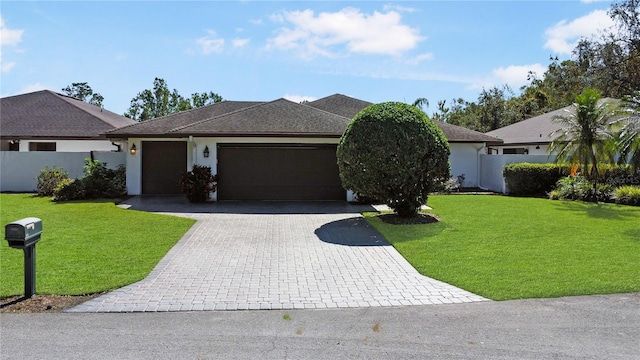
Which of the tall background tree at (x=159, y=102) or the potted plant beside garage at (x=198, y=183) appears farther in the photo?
the tall background tree at (x=159, y=102)

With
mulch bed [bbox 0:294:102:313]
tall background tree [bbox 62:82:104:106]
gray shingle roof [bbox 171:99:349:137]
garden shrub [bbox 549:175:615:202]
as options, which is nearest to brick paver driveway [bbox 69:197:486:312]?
mulch bed [bbox 0:294:102:313]

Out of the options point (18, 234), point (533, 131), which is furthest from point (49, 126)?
point (533, 131)

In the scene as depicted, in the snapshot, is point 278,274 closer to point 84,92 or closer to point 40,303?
point 40,303

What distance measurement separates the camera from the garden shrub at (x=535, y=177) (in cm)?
1859

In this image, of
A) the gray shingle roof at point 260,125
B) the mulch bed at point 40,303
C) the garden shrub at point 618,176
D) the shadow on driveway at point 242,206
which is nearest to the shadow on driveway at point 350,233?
the shadow on driveway at point 242,206

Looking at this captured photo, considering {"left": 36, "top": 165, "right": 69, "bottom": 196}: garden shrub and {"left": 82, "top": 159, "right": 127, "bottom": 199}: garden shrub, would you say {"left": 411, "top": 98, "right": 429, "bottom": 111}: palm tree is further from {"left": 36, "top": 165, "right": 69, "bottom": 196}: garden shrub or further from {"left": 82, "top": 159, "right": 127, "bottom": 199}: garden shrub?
{"left": 36, "top": 165, "right": 69, "bottom": 196}: garden shrub

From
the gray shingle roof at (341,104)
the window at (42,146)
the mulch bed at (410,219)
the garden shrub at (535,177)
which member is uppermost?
the gray shingle roof at (341,104)

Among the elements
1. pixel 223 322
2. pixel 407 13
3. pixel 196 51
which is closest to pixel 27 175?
pixel 196 51

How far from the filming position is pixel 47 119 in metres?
23.5

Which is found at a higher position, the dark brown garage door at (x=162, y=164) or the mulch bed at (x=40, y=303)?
the dark brown garage door at (x=162, y=164)

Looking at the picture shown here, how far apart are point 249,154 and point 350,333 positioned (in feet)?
41.9

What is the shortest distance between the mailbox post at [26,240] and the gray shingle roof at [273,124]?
1013 cm

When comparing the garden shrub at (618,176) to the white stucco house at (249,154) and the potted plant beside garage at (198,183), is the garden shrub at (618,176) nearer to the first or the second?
the white stucco house at (249,154)

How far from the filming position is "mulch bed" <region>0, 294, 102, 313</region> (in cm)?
532
